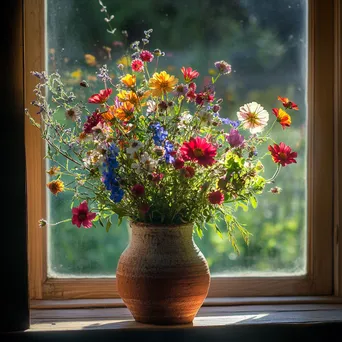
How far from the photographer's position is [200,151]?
1891mm

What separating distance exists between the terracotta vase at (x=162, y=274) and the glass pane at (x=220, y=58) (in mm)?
335

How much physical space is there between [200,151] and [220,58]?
575 millimetres

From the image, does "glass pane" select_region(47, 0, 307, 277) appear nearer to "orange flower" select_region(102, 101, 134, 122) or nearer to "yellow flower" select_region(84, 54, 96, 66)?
"yellow flower" select_region(84, 54, 96, 66)

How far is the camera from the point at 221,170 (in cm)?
199

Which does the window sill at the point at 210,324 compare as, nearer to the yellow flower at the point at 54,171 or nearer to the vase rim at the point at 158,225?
the vase rim at the point at 158,225

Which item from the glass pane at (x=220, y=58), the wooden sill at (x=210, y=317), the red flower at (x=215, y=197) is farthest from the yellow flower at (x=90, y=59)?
the wooden sill at (x=210, y=317)

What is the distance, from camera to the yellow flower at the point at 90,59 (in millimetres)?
2318

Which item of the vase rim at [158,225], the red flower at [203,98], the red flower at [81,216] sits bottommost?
the vase rim at [158,225]

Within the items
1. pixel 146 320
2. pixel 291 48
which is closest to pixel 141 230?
pixel 146 320

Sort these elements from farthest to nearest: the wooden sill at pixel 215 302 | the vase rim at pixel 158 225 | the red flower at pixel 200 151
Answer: the wooden sill at pixel 215 302, the vase rim at pixel 158 225, the red flower at pixel 200 151

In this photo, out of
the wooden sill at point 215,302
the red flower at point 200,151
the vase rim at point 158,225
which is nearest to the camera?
the red flower at point 200,151

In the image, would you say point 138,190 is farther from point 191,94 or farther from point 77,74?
point 77,74

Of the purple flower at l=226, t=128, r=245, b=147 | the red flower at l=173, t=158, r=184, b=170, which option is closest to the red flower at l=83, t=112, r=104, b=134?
the red flower at l=173, t=158, r=184, b=170

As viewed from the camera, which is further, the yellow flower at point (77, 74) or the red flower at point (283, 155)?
the yellow flower at point (77, 74)
